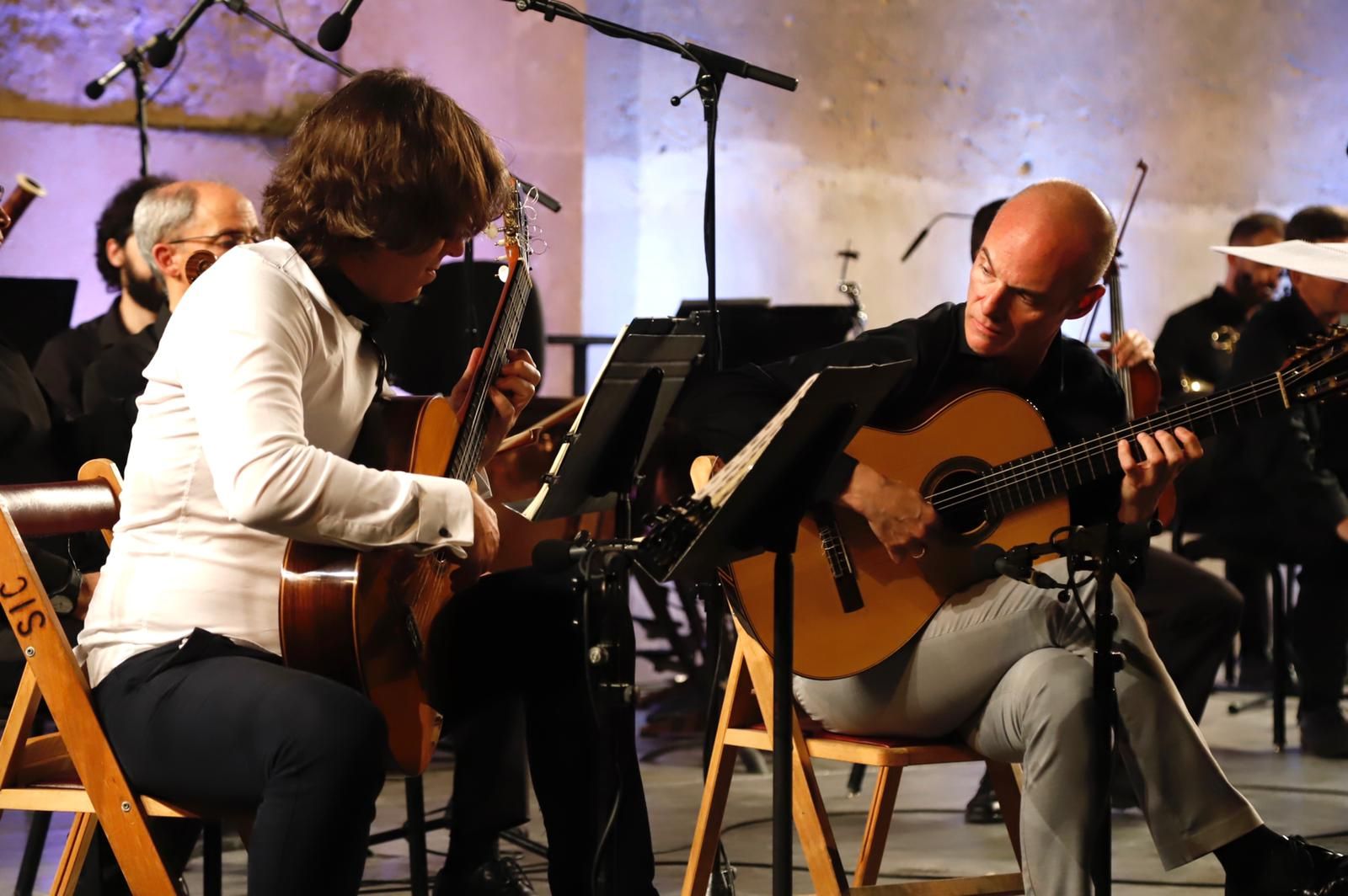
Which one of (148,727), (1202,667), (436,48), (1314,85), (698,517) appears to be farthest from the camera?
(1314,85)

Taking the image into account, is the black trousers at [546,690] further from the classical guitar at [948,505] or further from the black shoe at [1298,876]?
the black shoe at [1298,876]

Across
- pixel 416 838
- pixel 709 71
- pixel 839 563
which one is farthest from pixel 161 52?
pixel 839 563

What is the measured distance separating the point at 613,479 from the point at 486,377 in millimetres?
431

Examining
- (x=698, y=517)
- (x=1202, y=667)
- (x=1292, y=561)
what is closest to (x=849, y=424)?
(x=698, y=517)

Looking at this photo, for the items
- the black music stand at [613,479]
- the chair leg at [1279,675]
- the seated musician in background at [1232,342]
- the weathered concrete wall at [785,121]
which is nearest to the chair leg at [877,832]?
the black music stand at [613,479]

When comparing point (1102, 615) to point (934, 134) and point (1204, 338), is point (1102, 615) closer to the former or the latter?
point (1204, 338)

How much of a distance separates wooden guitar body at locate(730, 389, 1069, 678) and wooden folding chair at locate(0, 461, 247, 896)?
38.4 inches

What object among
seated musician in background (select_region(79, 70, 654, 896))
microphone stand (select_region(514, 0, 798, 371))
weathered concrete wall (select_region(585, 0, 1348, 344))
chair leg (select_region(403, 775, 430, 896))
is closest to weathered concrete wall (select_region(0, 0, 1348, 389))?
weathered concrete wall (select_region(585, 0, 1348, 344))

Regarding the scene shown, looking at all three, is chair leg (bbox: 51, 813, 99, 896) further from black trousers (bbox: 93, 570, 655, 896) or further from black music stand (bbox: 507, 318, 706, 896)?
black music stand (bbox: 507, 318, 706, 896)

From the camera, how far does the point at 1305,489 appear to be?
190 inches

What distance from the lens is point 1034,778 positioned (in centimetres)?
223

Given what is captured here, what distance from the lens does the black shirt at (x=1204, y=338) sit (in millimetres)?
5805

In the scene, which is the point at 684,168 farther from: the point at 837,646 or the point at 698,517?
the point at 698,517

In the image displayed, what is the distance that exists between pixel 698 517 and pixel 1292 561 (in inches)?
146
